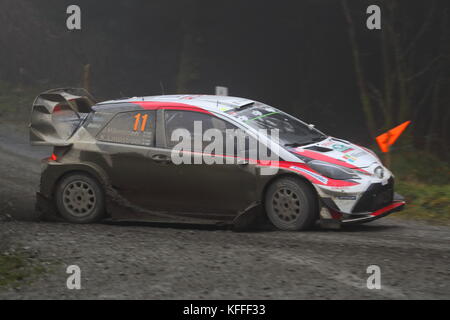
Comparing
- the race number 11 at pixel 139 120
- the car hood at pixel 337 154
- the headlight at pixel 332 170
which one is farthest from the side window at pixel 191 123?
the headlight at pixel 332 170

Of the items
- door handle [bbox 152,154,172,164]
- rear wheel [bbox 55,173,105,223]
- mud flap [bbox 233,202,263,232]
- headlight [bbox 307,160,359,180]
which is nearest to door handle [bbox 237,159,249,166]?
mud flap [bbox 233,202,263,232]

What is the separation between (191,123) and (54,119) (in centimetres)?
202

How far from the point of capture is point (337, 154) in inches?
357

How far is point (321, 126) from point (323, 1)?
350cm

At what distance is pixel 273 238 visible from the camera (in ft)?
27.7

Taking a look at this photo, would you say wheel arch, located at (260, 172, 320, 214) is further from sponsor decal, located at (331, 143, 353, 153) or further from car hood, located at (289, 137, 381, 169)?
sponsor decal, located at (331, 143, 353, 153)

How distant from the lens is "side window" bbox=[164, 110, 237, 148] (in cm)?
920

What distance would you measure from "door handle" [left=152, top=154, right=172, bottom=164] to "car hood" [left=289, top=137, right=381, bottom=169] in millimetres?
1535

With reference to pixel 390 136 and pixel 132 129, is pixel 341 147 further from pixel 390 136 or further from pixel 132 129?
pixel 132 129

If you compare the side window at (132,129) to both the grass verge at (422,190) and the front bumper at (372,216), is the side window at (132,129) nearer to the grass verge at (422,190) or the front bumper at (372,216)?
the front bumper at (372,216)

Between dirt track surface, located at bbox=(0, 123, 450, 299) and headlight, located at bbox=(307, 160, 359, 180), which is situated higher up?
headlight, located at bbox=(307, 160, 359, 180)

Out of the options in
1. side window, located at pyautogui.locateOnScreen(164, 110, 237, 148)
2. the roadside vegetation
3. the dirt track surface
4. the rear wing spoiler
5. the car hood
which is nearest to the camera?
the dirt track surface

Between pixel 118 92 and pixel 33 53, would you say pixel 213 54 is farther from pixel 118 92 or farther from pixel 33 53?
pixel 33 53
